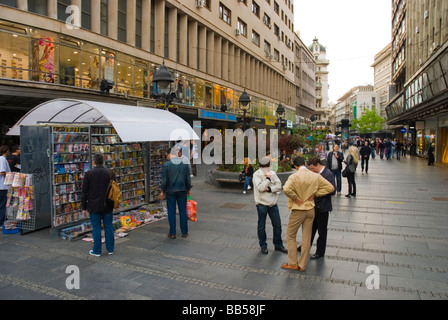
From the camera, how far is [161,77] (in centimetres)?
1039

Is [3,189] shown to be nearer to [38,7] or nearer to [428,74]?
[38,7]

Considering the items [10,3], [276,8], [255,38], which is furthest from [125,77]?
[276,8]

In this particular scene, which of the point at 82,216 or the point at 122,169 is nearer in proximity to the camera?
the point at 82,216

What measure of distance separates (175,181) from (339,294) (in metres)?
4.02

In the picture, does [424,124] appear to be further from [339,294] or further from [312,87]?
[312,87]

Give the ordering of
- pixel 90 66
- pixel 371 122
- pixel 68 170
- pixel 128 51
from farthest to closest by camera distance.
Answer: pixel 371 122 < pixel 128 51 < pixel 90 66 < pixel 68 170

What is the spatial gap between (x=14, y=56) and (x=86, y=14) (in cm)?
493

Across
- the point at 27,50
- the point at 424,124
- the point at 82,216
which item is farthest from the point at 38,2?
the point at 424,124

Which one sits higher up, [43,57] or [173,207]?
[43,57]

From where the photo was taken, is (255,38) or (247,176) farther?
(255,38)

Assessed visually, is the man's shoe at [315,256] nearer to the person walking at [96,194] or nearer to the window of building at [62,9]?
the person walking at [96,194]

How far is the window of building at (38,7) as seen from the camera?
15.5m

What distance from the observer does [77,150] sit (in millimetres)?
8219

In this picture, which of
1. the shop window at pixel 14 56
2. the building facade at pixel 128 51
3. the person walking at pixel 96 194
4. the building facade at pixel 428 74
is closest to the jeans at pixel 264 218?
the person walking at pixel 96 194
